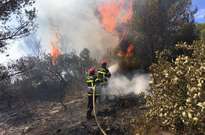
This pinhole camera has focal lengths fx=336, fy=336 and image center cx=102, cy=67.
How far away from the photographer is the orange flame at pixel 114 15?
25.0 metres

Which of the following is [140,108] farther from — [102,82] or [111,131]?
[111,131]

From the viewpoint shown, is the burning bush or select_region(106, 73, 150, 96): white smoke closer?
the burning bush

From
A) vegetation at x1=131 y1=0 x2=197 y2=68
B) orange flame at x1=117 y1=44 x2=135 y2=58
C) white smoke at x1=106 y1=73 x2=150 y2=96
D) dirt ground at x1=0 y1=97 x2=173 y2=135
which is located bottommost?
dirt ground at x1=0 y1=97 x2=173 y2=135

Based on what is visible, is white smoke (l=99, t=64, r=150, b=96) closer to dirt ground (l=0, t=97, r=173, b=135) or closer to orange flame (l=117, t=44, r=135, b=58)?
orange flame (l=117, t=44, r=135, b=58)

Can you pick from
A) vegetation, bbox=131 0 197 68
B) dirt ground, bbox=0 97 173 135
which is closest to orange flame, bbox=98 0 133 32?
vegetation, bbox=131 0 197 68

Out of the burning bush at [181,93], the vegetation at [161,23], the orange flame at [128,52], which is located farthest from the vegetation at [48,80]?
the burning bush at [181,93]

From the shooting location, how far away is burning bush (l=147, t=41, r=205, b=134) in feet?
24.1

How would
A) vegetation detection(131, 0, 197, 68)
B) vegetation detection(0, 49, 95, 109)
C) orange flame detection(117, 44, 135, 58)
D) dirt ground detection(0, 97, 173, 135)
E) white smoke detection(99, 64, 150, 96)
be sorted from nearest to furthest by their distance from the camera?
dirt ground detection(0, 97, 173, 135) → white smoke detection(99, 64, 150, 96) → vegetation detection(131, 0, 197, 68) → orange flame detection(117, 44, 135, 58) → vegetation detection(0, 49, 95, 109)

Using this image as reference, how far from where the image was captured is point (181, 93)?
350 inches

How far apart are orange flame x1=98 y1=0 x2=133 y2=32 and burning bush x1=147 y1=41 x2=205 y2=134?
586 inches

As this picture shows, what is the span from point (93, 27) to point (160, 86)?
2140 centimetres

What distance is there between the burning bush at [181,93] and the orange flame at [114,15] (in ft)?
48.8

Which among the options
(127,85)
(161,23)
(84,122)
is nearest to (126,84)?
(127,85)

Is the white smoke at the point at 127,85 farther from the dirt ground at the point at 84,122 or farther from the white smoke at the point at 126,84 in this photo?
the dirt ground at the point at 84,122
